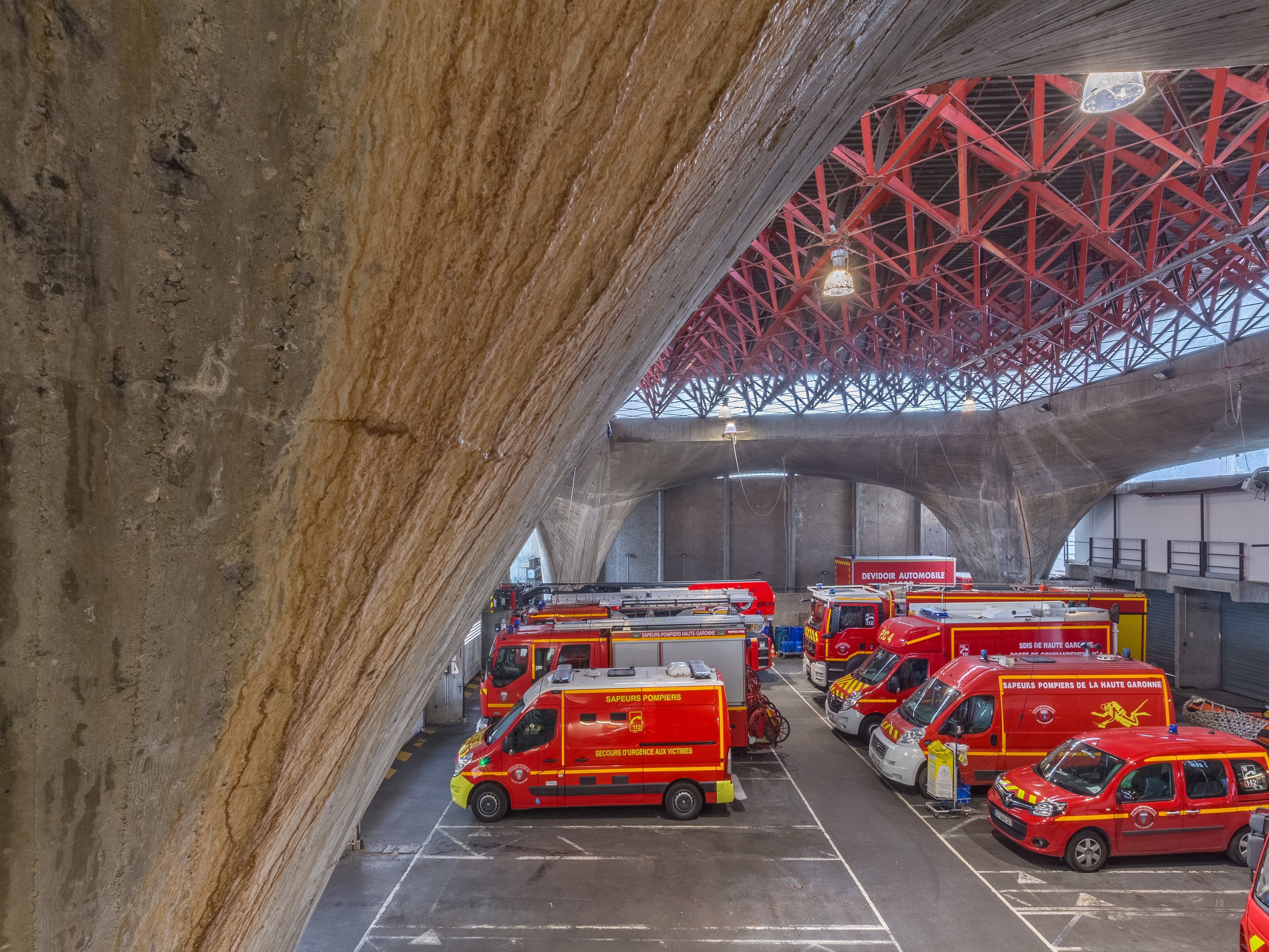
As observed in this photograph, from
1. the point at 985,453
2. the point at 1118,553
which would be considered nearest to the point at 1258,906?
the point at 985,453

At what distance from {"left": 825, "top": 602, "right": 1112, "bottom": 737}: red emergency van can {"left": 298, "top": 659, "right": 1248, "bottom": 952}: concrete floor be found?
2.57 metres

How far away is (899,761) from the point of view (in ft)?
31.6

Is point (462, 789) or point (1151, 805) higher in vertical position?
point (1151, 805)

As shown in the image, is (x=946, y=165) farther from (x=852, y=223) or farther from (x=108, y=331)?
(x=108, y=331)

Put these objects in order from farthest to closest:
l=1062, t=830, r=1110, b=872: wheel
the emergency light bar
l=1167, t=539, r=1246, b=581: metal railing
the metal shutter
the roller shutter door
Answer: the metal shutter → l=1167, t=539, r=1246, b=581: metal railing → the roller shutter door → the emergency light bar → l=1062, t=830, r=1110, b=872: wheel

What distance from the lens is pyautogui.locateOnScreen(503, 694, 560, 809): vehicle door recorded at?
28.4 ft

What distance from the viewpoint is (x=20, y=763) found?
935mm

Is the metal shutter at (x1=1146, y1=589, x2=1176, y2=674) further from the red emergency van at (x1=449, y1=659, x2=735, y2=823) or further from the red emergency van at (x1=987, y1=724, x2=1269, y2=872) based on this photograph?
the red emergency van at (x1=449, y1=659, x2=735, y2=823)

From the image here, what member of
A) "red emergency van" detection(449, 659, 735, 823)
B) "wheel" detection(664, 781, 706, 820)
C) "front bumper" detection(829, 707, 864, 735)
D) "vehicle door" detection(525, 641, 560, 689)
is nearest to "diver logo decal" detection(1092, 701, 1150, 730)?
"front bumper" detection(829, 707, 864, 735)

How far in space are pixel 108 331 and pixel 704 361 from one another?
2256 cm

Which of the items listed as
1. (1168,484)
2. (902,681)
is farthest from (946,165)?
(1168,484)

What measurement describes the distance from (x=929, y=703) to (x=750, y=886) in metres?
4.43

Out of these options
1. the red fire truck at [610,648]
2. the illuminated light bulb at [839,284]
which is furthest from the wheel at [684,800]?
the illuminated light bulb at [839,284]

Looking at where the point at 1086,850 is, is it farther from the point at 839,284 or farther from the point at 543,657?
the point at 543,657
